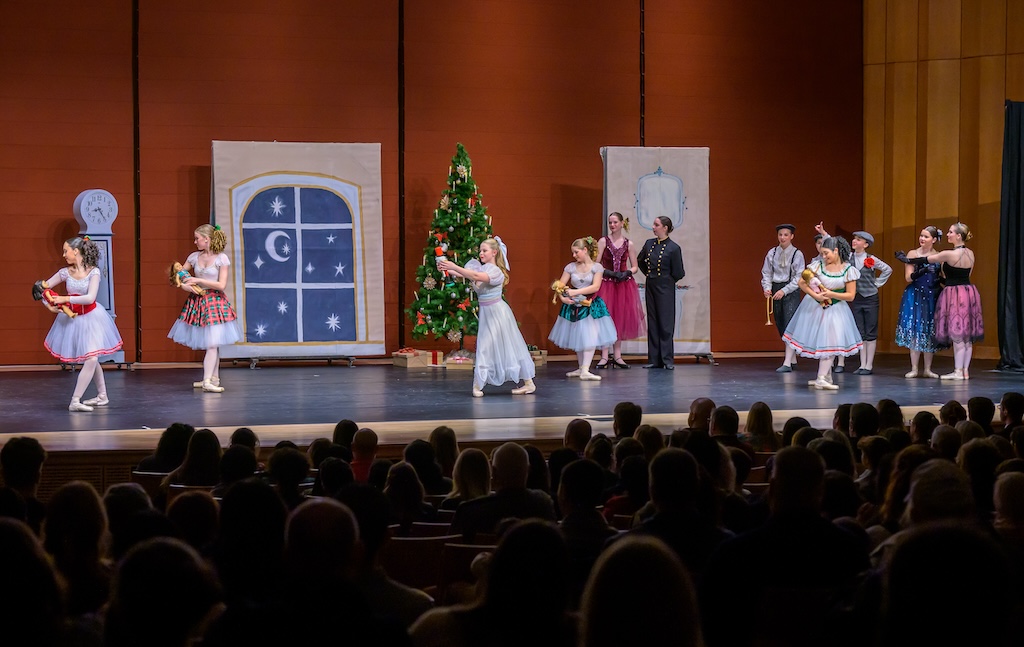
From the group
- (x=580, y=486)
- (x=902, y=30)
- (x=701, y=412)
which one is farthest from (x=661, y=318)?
(x=580, y=486)

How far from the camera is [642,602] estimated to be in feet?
5.13

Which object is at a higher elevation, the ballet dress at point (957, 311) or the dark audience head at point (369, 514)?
the ballet dress at point (957, 311)

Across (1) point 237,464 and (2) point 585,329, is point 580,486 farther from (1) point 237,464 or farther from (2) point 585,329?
(2) point 585,329

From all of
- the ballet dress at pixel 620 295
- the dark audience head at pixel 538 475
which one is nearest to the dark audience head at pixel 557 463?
the dark audience head at pixel 538 475

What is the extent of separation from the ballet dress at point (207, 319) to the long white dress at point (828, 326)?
187 inches

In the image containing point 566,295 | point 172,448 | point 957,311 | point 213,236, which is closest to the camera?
point 172,448

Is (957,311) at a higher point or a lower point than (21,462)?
higher

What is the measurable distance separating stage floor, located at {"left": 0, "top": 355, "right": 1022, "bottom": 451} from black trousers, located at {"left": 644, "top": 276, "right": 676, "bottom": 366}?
13.8 inches

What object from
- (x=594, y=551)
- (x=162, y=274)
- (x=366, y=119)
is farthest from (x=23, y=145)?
(x=594, y=551)

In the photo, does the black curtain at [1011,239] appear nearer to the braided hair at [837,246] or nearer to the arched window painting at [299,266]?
the braided hair at [837,246]

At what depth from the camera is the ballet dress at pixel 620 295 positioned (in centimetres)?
1131

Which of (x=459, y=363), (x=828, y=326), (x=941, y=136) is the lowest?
(x=459, y=363)

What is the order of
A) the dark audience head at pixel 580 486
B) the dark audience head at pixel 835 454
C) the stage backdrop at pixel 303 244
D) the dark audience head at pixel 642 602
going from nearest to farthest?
the dark audience head at pixel 642 602, the dark audience head at pixel 580 486, the dark audience head at pixel 835 454, the stage backdrop at pixel 303 244

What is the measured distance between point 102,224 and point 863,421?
26.6 feet
